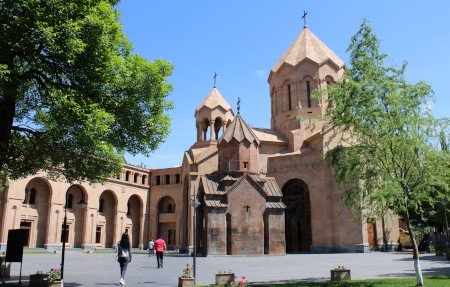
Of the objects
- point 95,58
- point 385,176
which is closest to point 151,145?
point 95,58

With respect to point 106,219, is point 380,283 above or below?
below

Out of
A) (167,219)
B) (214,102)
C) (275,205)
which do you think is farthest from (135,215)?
(275,205)

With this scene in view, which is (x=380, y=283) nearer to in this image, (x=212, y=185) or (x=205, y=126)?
(x=212, y=185)

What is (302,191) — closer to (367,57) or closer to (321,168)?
(321,168)

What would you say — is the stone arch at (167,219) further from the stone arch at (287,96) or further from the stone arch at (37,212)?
the stone arch at (287,96)

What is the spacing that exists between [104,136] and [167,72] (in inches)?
106

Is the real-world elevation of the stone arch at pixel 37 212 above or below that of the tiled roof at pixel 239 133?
below

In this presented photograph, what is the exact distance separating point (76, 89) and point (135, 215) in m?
37.7

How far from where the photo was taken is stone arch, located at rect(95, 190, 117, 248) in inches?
1612

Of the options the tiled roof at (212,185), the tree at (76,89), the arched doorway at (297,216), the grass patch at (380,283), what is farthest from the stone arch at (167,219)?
the grass patch at (380,283)

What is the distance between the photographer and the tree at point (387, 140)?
405 inches

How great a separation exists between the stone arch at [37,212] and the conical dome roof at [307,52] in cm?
2498

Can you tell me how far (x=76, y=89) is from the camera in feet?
32.7

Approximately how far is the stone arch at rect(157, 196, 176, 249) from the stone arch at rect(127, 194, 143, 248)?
92.8 inches
